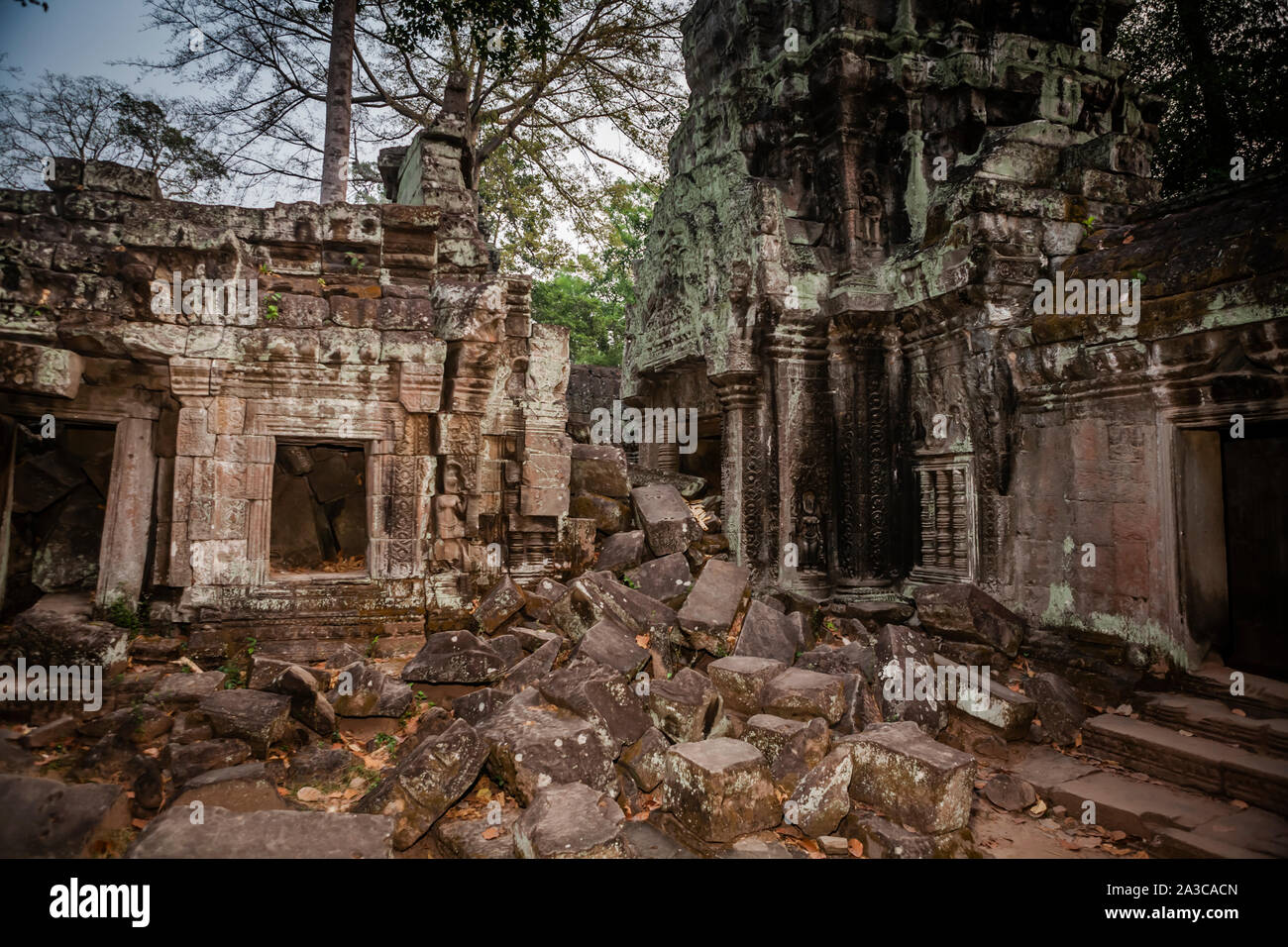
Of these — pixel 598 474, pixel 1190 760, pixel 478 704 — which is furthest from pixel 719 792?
pixel 598 474

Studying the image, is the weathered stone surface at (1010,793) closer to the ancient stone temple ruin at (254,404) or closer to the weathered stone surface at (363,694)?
the weathered stone surface at (363,694)

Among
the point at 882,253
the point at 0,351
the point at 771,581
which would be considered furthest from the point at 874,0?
the point at 0,351

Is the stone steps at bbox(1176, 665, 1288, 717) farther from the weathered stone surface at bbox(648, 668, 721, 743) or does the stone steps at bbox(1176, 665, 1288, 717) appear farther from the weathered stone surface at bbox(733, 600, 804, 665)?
the weathered stone surface at bbox(648, 668, 721, 743)

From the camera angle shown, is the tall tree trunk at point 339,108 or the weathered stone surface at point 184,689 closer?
the weathered stone surface at point 184,689

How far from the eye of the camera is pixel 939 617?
19.0 ft

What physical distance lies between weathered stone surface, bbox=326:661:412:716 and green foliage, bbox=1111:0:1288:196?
10.9 m

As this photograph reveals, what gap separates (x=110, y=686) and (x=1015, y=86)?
31.6ft

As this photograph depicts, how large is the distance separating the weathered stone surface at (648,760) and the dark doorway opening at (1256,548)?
421 centimetres

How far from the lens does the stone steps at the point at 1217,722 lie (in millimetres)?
3923

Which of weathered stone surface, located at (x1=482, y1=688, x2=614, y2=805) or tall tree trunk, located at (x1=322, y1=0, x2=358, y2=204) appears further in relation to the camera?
tall tree trunk, located at (x1=322, y1=0, x2=358, y2=204)

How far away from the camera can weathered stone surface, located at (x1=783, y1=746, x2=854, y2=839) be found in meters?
3.46

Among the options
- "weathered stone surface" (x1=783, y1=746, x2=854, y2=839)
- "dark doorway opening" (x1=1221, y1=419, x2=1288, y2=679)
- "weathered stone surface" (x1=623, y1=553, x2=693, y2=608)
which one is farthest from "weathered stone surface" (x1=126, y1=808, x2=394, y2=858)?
"dark doorway opening" (x1=1221, y1=419, x2=1288, y2=679)

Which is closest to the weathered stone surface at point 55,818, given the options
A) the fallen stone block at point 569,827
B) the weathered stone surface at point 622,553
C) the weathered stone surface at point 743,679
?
the fallen stone block at point 569,827
